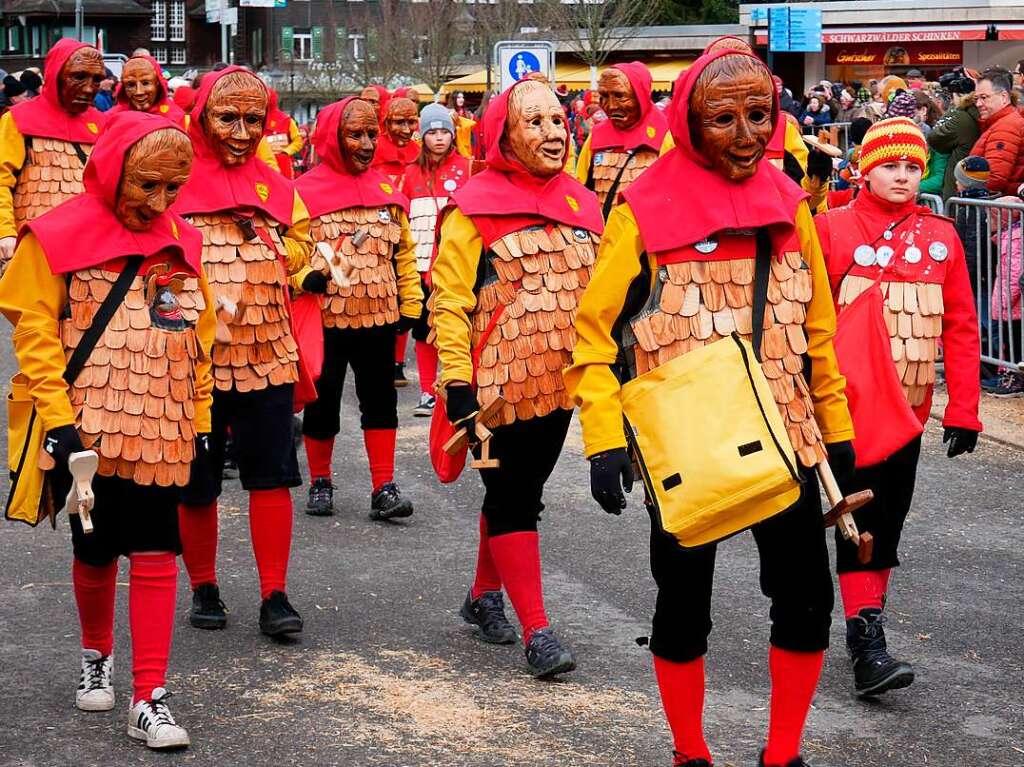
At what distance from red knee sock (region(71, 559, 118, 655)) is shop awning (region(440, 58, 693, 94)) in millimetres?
36067

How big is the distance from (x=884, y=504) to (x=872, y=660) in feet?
1.84

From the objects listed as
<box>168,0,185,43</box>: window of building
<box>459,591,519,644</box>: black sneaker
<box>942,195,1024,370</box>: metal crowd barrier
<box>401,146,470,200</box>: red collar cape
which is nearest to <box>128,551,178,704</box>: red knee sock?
<box>459,591,519,644</box>: black sneaker

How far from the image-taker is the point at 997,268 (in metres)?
10.8

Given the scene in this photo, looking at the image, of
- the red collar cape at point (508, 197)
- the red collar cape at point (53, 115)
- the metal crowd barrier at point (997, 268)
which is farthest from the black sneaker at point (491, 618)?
the metal crowd barrier at point (997, 268)

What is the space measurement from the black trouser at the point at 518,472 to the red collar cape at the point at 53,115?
4493mm

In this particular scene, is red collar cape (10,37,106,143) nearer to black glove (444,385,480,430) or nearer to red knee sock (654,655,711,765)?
black glove (444,385,480,430)

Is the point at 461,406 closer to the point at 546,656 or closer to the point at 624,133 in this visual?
the point at 546,656

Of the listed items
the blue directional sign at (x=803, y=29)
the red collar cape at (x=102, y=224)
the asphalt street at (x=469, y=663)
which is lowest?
the asphalt street at (x=469, y=663)

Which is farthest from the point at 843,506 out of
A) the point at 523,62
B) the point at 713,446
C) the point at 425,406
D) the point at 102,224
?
the point at 523,62

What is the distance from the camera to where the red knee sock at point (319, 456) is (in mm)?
8086

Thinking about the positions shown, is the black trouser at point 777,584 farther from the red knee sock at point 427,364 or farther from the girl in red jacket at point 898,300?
the red knee sock at point 427,364

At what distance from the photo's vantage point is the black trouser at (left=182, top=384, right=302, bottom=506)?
5957 millimetres

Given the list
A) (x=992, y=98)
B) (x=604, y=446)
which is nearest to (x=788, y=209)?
(x=604, y=446)

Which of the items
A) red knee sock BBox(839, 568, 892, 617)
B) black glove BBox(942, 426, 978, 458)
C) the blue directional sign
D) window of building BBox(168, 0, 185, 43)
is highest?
window of building BBox(168, 0, 185, 43)
